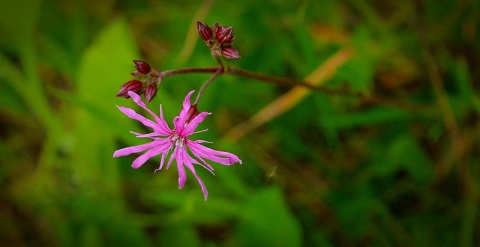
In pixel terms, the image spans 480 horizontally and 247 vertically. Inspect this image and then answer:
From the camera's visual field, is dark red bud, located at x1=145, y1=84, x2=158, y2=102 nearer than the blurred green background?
Yes

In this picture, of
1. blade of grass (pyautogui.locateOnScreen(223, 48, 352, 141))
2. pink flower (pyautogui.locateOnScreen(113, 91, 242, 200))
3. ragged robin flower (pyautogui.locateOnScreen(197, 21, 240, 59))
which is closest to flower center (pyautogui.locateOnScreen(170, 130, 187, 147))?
pink flower (pyautogui.locateOnScreen(113, 91, 242, 200))

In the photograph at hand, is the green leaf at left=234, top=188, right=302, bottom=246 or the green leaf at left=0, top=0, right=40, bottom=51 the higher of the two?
the green leaf at left=0, top=0, right=40, bottom=51

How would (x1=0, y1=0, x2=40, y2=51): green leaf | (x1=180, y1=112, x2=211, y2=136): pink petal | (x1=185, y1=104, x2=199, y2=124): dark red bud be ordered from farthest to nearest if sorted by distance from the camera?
1. (x1=0, y1=0, x2=40, y2=51): green leaf
2. (x1=185, y1=104, x2=199, y2=124): dark red bud
3. (x1=180, y1=112, x2=211, y2=136): pink petal

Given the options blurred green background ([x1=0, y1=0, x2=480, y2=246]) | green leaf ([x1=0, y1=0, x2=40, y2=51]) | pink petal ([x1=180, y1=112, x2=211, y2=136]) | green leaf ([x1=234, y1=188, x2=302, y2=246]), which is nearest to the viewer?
pink petal ([x1=180, y1=112, x2=211, y2=136])

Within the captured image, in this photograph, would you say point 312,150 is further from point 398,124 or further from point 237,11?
point 237,11

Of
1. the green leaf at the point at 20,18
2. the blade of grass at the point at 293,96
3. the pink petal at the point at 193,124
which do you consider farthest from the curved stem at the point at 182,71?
the green leaf at the point at 20,18

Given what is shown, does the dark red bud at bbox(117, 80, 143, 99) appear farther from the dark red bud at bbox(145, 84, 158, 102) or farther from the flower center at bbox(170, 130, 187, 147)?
the flower center at bbox(170, 130, 187, 147)

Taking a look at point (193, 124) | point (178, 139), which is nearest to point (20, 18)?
Answer: point (178, 139)

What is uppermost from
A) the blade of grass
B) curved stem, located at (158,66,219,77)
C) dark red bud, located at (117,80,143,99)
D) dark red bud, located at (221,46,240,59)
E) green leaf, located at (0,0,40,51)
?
green leaf, located at (0,0,40,51)
